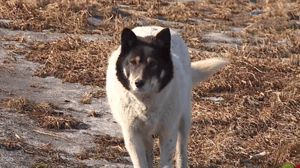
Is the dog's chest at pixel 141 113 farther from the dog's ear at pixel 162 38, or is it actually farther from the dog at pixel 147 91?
the dog's ear at pixel 162 38

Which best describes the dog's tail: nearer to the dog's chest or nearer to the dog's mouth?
the dog's chest

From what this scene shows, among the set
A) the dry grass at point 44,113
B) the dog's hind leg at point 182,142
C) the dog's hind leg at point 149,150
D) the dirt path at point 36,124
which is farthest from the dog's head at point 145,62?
the dry grass at point 44,113

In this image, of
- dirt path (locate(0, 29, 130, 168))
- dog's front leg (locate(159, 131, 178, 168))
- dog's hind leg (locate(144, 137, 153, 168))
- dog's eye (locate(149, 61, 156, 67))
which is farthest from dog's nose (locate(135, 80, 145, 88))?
dirt path (locate(0, 29, 130, 168))

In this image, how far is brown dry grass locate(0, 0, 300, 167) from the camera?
7698 millimetres

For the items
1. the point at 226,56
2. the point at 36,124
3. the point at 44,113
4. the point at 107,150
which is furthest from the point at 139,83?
the point at 226,56

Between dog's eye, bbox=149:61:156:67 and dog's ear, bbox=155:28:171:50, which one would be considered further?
dog's ear, bbox=155:28:171:50

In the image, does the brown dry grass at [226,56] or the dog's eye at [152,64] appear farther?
the brown dry grass at [226,56]

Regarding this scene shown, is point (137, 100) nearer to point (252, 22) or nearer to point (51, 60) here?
point (51, 60)

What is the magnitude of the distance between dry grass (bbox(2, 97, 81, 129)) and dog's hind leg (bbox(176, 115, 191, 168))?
2103 millimetres

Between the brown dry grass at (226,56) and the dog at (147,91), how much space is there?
154 centimetres

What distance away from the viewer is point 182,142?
21.0 feet

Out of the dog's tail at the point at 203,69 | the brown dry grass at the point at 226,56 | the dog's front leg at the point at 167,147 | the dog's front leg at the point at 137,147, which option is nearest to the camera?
the dog's front leg at the point at 137,147

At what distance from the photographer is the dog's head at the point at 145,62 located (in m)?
5.00

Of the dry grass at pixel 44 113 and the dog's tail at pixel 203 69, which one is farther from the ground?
the dog's tail at pixel 203 69
